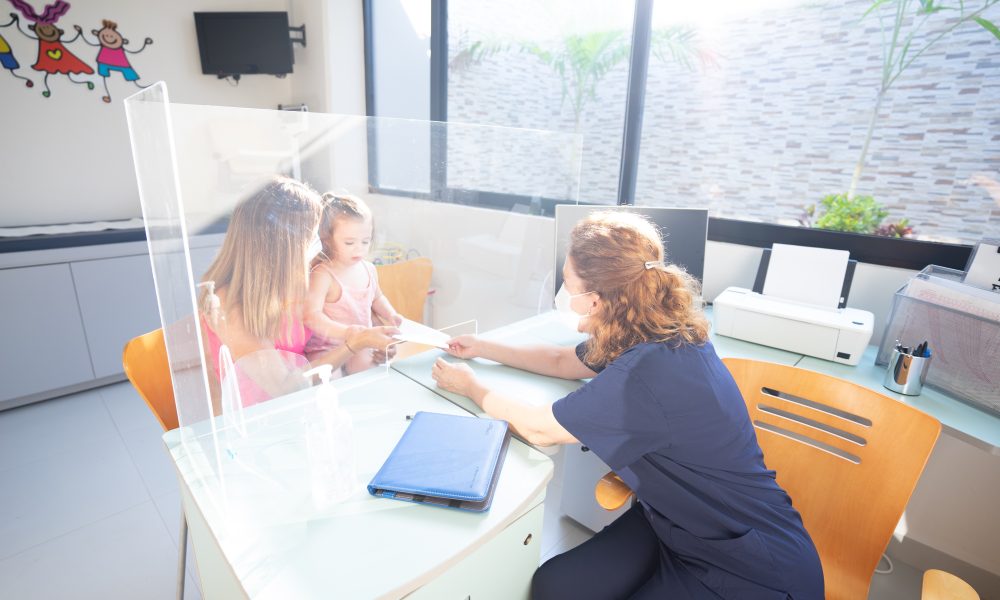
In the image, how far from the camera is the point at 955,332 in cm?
135

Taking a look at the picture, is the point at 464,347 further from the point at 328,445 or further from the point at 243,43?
the point at 243,43

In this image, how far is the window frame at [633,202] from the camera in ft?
4.86

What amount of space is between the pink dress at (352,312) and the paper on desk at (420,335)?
12 centimetres

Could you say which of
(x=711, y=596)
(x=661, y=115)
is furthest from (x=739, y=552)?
(x=661, y=115)

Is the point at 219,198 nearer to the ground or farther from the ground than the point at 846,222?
farther from the ground

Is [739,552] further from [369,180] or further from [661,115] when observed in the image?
[661,115]

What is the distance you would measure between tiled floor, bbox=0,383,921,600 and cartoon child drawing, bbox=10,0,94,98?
1.93 m

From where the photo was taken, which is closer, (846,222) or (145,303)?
(846,222)

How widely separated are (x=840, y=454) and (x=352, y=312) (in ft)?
4.08

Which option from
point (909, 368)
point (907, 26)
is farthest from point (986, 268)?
point (907, 26)

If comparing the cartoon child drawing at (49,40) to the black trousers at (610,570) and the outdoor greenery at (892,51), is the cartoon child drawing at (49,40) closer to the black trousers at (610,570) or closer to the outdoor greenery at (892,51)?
the black trousers at (610,570)

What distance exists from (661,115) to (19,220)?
365cm

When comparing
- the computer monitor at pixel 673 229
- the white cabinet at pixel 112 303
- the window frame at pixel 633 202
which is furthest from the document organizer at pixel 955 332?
the white cabinet at pixel 112 303

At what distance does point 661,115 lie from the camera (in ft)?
7.55
